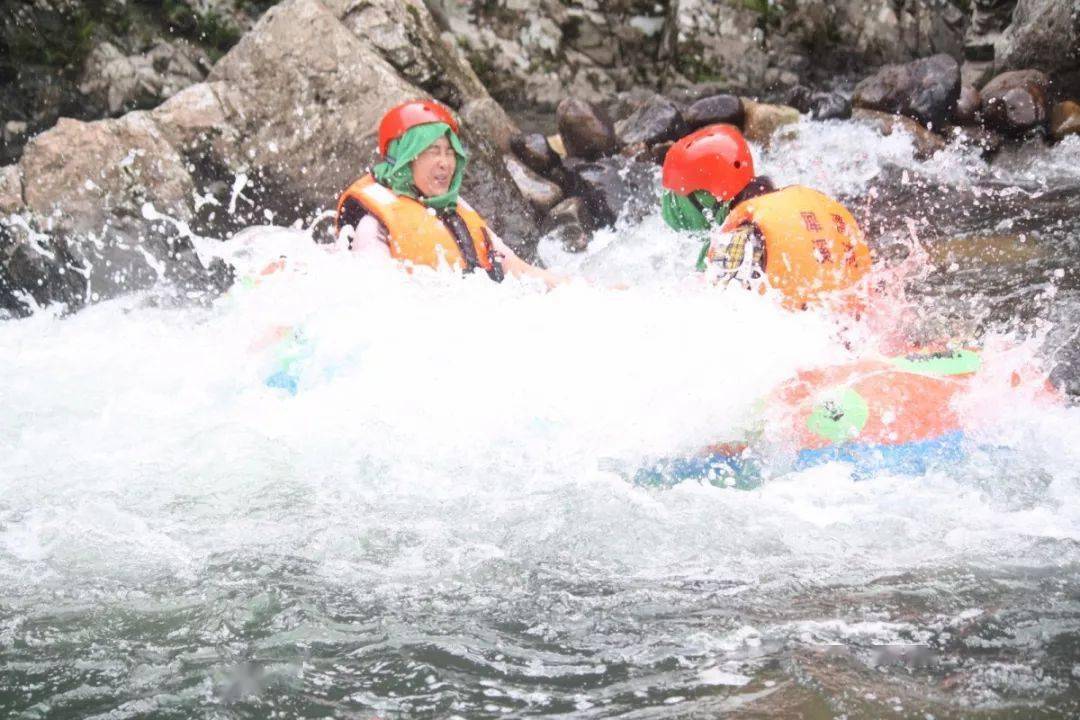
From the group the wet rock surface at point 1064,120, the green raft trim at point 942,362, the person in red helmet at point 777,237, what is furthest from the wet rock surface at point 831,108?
the green raft trim at point 942,362

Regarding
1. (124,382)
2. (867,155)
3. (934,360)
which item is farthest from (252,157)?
(934,360)

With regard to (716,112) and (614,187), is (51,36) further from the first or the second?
(716,112)

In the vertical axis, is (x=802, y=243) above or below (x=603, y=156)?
below

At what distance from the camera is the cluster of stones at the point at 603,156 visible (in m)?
8.98

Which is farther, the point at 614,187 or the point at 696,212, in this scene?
the point at 614,187

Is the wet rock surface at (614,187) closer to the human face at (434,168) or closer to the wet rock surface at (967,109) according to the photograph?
the wet rock surface at (967,109)

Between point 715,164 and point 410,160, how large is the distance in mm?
1782

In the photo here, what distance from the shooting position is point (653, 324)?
504 cm

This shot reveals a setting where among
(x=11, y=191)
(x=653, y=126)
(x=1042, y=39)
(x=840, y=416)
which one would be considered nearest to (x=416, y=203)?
(x=840, y=416)

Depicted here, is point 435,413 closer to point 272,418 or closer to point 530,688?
point 272,418

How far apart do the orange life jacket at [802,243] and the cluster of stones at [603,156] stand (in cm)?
415

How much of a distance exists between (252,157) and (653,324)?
4.69 metres

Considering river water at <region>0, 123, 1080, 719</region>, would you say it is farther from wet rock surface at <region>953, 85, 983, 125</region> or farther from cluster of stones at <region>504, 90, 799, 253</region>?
wet rock surface at <region>953, 85, 983, 125</region>

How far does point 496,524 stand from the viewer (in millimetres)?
4133
